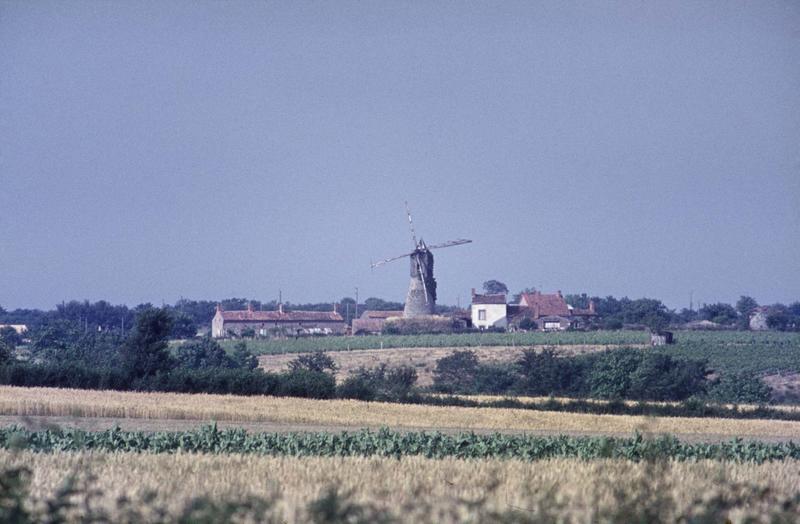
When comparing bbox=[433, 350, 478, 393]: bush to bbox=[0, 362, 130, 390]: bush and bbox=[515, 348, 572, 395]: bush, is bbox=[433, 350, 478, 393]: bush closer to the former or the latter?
bbox=[515, 348, 572, 395]: bush

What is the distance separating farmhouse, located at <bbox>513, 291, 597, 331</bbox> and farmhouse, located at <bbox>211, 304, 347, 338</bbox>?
2676 centimetres

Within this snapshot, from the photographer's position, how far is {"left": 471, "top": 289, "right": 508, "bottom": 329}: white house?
13025 centimetres

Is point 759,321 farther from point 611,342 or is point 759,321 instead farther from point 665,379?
point 665,379

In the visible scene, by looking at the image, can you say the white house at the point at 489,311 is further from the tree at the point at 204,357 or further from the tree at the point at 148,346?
the tree at the point at 148,346

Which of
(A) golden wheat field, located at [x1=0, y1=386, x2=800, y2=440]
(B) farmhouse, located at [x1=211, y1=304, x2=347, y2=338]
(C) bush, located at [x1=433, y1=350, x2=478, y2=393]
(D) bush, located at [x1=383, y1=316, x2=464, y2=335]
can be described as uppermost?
(B) farmhouse, located at [x1=211, y1=304, x2=347, y2=338]

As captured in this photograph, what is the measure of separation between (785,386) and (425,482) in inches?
2765

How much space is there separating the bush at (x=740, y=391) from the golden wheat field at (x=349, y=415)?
70.1 ft

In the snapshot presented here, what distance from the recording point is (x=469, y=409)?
1852 inches

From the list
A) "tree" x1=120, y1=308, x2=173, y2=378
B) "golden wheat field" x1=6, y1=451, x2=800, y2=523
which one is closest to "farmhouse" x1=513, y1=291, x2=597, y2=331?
"tree" x1=120, y1=308, x2=173, y2=378

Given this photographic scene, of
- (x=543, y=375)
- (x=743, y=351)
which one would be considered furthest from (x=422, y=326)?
(x=543, y=375)

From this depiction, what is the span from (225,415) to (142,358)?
21.5m

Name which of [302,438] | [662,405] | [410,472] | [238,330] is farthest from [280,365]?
[410,472]

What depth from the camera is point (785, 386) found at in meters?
77.6

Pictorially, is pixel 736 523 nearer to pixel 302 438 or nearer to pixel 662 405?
pixel 302 438
